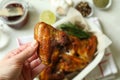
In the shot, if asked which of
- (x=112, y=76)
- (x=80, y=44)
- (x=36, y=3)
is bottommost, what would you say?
(x=112, y=76)

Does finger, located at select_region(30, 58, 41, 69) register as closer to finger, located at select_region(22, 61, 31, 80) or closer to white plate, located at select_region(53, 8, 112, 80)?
finger, located at select_region(22, 61, 31, 80)

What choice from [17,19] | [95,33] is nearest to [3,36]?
[17,19]

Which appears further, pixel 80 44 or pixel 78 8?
pixel 78 8

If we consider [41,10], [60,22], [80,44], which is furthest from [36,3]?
[80,44]

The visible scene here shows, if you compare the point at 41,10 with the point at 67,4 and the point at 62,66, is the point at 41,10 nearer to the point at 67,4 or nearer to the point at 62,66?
the point at 67,4

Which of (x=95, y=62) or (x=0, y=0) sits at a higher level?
(x=0, y=0)
